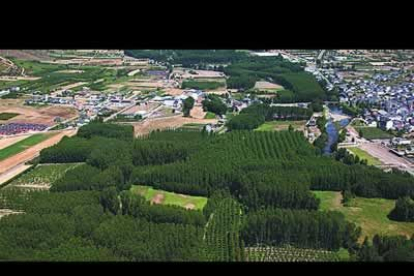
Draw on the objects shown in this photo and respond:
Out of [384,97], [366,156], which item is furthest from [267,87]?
[366,156]

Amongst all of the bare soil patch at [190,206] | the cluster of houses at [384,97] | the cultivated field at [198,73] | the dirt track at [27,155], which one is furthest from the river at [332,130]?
the dirt track at [27,155]

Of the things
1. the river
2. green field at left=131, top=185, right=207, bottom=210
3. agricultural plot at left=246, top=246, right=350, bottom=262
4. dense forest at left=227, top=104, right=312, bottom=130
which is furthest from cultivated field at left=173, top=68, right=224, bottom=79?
agricultural plot at left=246, top=246, right=350, bottom=262

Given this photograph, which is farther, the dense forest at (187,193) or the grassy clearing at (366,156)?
the grassy clearing at (366,156)

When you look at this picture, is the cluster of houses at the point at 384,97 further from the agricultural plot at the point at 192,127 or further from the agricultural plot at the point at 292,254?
the agricultural plot at the point at 292,254

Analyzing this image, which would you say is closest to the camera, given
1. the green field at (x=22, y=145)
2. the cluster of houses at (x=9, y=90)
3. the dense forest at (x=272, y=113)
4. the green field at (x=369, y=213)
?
the green field at (x=369, y=213)

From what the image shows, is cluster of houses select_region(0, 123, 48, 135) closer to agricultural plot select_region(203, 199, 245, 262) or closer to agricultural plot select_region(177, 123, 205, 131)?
agricultural plot select_region(177, 123, 205, 131)
